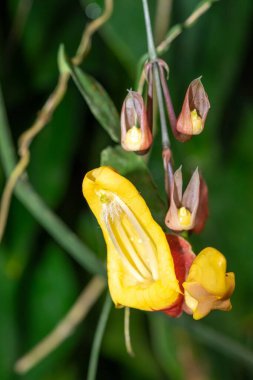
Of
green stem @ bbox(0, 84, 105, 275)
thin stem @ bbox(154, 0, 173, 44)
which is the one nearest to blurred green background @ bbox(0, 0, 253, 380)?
thin stem @ bbox(154, 0, 173, 44)

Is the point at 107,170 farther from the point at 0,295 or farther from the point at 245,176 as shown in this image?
the point at 245,176

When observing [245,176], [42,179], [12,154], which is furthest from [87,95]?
[245,176]

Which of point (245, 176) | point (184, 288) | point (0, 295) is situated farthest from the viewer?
point (245, 176)

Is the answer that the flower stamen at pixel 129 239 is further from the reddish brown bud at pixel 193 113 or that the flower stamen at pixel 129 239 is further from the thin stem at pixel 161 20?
the thin stem at pixel 161 20

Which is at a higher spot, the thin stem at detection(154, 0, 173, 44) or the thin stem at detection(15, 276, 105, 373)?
the thin stem at detection(154, 0, 173, 44)

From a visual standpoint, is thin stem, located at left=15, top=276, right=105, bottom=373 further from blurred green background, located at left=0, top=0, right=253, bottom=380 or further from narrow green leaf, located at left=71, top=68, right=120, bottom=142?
narrow green leaf, located at left=71, top=68, right=120, bottom=142

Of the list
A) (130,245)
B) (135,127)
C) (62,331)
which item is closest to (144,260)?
(130,245)

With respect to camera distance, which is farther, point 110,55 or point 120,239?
point 110,55
